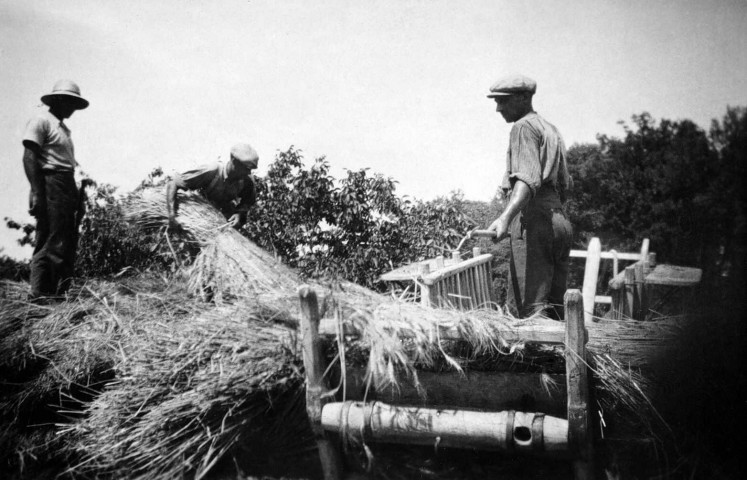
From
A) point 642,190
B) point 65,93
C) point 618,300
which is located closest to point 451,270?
point 65,93

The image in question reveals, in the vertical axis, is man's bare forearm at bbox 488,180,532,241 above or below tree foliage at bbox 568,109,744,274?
below

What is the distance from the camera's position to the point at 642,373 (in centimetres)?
230

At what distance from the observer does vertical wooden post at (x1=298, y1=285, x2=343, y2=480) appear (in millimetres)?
2404

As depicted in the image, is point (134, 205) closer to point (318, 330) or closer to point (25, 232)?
point (318, 330)

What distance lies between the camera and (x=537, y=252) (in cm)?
346

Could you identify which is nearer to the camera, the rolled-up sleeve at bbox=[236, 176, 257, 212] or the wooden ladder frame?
the wooden ladder frame

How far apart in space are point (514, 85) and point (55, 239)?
3842mm

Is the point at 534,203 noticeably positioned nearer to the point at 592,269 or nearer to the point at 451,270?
the point at 451,270

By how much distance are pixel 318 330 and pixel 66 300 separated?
2.72 metres

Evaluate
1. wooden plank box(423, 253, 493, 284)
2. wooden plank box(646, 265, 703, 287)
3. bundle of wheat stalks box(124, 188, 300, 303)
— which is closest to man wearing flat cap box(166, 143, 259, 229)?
bundle of wheat stalks box(124, 188, 300, 303)

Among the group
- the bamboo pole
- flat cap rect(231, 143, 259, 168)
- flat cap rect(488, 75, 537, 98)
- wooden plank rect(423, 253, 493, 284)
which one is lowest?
the bamboo pole

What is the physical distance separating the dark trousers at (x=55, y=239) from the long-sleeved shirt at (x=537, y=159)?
365 cm

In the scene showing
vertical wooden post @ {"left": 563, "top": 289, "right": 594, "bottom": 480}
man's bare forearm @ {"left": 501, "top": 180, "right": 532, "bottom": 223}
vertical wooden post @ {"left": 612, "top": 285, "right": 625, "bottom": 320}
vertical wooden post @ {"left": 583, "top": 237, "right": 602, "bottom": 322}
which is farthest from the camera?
vertical wooden post @ {"left": 583, "top": 237, "right": 602, "bottom": 322}

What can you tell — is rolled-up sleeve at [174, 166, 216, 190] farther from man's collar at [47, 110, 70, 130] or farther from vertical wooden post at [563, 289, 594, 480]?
vertical wooden post at [563, 289, 594, 480]
